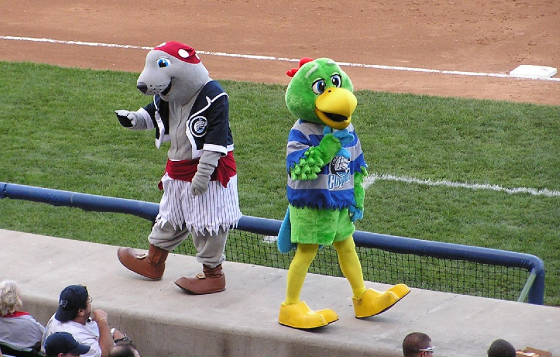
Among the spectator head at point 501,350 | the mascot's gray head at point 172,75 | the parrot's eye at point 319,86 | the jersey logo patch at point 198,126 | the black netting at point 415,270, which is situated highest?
the parrot's eye at point 319,86

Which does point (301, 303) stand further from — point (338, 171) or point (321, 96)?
point (321, 96)

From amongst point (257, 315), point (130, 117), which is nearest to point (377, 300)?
point (257, 315)

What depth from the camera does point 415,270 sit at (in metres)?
8.35

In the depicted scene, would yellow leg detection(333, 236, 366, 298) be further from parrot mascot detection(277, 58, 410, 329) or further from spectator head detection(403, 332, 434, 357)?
spectator head detection(403, 332, 434, 357)

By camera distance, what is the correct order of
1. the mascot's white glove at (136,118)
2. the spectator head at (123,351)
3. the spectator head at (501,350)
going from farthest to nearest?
the mascot's white glove at (136,118)
the spectator head at (123,351)
the spectator head at (501,350)

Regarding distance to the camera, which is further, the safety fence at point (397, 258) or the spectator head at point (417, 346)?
the safety fence at point (397, 258)

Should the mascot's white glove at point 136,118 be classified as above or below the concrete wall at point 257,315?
above

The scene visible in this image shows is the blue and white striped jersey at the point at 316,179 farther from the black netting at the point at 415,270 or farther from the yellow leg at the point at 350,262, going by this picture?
the black netting at the point at 415,270

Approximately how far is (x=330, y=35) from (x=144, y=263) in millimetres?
9603

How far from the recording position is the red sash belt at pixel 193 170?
6.59 metres

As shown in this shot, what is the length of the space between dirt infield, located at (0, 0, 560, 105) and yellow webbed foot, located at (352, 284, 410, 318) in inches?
275

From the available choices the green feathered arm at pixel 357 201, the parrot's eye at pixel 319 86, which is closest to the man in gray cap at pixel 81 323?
the green feathered arm at pixel 357 201

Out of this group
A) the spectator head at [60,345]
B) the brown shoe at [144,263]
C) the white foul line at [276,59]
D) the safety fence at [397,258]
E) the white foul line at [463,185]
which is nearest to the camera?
the spectator head at [60,345]

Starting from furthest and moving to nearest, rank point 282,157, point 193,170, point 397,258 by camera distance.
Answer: point 282,157
point 397,258
point 193,170
